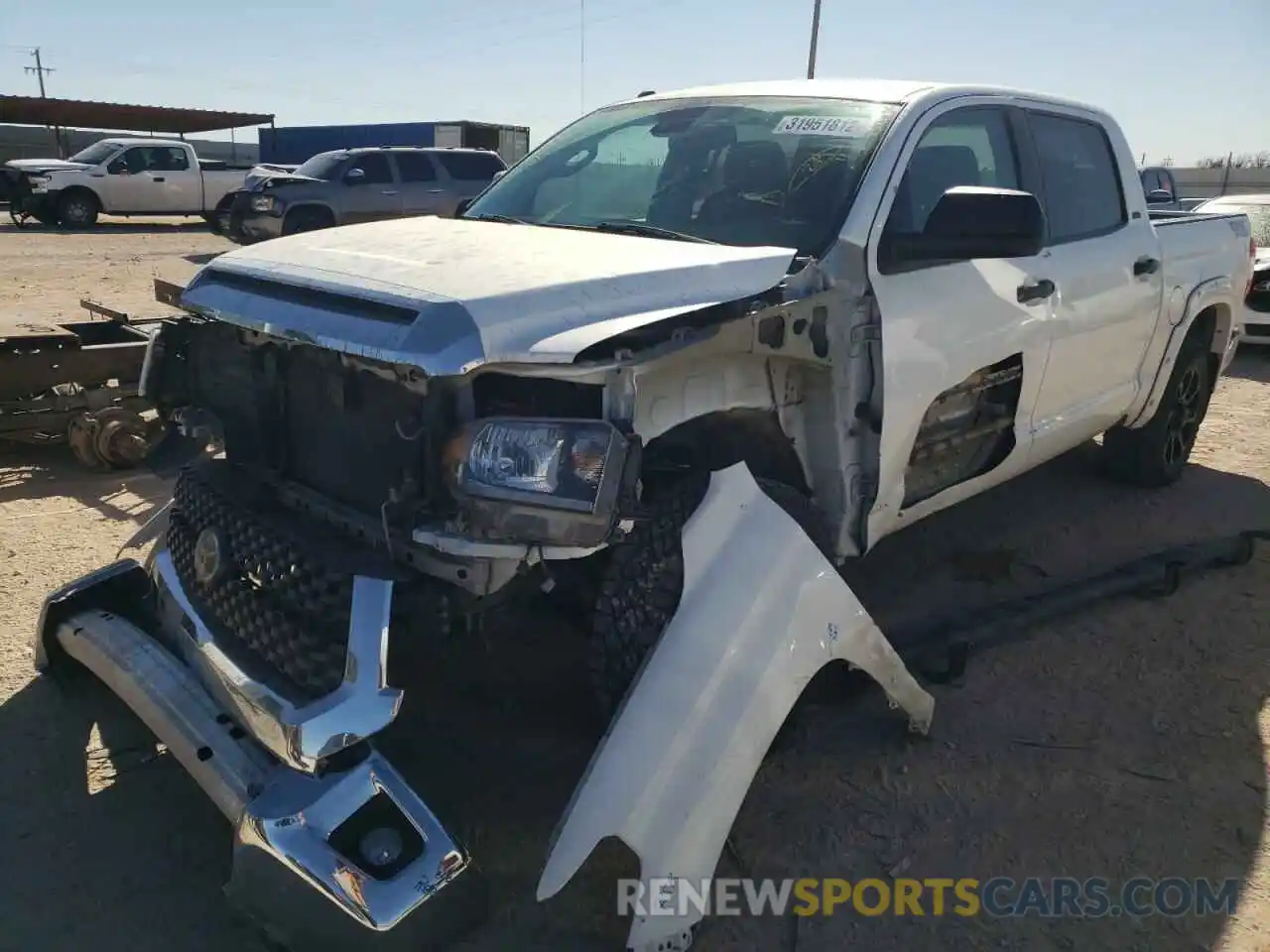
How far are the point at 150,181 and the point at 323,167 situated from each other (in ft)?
22.9

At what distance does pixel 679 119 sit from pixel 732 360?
1415mm

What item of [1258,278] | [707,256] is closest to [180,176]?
[1258,278]

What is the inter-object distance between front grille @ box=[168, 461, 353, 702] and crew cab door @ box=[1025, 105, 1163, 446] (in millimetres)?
2817

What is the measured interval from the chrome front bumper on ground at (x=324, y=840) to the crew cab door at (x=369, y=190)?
14.4 metres

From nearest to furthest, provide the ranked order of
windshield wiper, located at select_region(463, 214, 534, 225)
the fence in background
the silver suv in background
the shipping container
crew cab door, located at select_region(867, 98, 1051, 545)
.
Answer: crew cab door, located at select_region(867, 98, 1051, 545)
windshield wiper, located at select_region(463, 214, 534, 225)
the silver suv in background
the shipping container
the fence in background

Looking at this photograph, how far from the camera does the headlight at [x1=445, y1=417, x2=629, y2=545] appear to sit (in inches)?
85.0

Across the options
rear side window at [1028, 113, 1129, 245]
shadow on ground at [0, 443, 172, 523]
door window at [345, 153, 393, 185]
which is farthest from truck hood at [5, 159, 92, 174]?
rear side window at [1028, 113, 1129, 245]

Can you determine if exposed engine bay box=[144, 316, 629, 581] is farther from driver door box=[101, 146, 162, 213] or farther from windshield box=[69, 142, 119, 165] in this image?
windshield box=[69, 142, 119, 165]

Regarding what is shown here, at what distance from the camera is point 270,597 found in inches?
98.1

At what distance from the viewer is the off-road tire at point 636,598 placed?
2.52 metres

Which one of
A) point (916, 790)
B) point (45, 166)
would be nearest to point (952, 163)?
point (916, 790)

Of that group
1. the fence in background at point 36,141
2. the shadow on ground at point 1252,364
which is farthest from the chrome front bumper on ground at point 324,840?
the fence in background at point 36,141

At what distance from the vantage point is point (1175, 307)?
4793mm

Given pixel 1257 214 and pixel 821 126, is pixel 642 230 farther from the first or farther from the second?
pixel 1257 214
